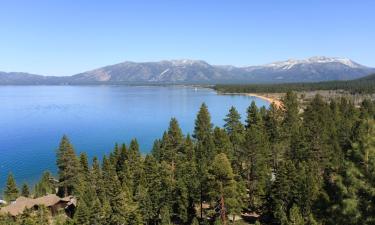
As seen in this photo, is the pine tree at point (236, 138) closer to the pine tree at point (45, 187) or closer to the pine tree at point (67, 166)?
the pine tree at point (67, 166)

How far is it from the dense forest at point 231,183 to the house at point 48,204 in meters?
1.80

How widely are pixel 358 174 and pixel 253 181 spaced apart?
33123 mm

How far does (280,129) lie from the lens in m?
67.6

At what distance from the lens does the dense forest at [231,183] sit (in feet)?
53.6

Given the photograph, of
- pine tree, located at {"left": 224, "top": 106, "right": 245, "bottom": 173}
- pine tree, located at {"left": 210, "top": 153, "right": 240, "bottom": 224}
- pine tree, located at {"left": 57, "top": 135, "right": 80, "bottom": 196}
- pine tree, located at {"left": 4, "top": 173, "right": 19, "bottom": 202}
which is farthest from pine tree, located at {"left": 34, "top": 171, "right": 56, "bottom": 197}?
pine tree, located at {"left": 210, "top": 153, "right": 240, "bottom": 224}

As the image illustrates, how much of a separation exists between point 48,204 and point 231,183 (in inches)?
1031

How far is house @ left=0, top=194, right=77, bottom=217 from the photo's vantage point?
151ft

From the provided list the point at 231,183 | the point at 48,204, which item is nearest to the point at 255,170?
the point at 231,183

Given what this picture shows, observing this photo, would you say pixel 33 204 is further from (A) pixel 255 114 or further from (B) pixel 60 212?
(A) pixel 255 114

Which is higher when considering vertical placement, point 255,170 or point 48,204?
point 255,170

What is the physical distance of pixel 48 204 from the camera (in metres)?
48.3

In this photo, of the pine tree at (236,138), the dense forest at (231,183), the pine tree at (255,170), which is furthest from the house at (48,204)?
the pine tree at (255,170)

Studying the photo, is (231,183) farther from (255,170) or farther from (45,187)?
(45,187)

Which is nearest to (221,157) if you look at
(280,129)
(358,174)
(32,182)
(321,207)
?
(321,207)
